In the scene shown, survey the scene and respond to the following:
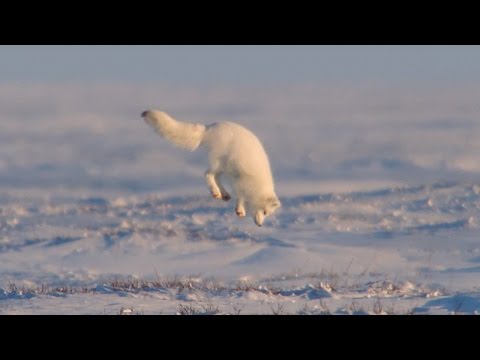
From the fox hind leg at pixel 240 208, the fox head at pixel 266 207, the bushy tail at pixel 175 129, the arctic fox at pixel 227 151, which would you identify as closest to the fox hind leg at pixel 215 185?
the arctic fox at pixel 227 151

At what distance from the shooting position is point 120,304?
10938 mm

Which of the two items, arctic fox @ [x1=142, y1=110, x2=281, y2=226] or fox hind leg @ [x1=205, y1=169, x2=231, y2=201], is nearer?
arctic fox @ [x1=142, y1=110, x2=281, y2=226]

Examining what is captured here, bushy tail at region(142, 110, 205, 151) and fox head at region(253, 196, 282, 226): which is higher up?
bushy tail at region(142, 110, 205, 151)

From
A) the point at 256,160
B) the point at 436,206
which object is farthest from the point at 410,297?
the point at 436,206

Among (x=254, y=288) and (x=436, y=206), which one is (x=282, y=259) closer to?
(x=254, y=288)

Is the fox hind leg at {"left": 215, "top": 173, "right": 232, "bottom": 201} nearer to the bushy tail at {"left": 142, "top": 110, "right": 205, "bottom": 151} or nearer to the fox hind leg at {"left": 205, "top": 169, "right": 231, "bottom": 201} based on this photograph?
the fox hind leg at {"left": 205, "top": 169, "right": 231, "bottom": 201}

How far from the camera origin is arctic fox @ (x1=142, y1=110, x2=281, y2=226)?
32.9 ft

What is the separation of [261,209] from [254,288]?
4.28 ft

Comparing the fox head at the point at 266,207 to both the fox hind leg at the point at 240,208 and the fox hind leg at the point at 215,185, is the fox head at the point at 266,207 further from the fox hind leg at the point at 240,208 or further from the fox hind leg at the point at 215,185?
the fox hind leg at the point at 215,185

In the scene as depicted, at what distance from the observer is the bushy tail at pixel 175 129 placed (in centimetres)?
983

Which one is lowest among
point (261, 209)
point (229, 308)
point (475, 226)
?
point (229, 308)

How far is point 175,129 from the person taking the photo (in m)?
10.0

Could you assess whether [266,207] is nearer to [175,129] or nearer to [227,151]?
[227,151]

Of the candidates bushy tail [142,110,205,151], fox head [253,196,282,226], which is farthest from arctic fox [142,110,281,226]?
fox head [253,196,282,226]
